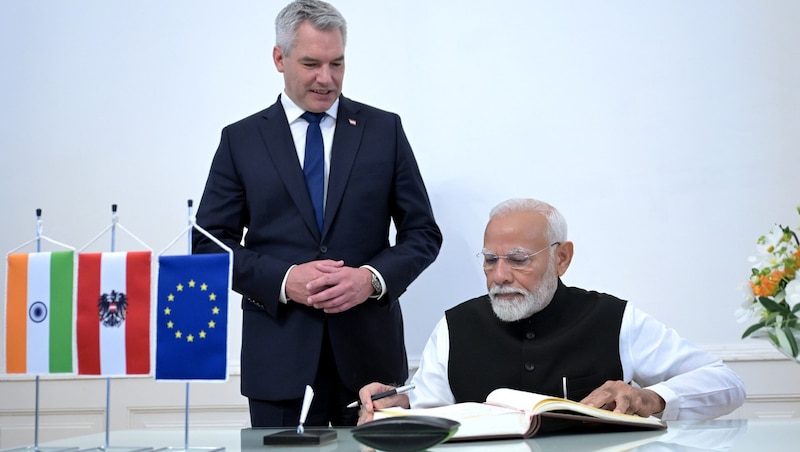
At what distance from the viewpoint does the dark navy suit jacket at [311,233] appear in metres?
3.37

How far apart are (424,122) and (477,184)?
0.38 metres

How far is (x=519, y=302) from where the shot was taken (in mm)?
3223

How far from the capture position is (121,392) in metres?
4.90

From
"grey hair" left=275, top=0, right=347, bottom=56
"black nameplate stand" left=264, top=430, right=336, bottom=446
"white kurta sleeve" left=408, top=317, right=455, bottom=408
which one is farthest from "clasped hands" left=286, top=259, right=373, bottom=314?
"black nameplate stand" left=264, top=430, right=336, bottom=446

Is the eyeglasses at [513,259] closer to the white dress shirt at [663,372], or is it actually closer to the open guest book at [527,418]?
the white dress shirt at [663,372]

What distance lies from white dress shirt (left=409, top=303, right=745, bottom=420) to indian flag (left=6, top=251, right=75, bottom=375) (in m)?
1.25

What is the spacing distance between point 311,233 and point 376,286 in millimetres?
299

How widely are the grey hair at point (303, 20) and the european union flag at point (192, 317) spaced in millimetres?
1543

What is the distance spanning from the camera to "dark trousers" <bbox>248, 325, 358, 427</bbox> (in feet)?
11.1

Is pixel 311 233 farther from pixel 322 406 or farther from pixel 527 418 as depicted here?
pixel 527 418

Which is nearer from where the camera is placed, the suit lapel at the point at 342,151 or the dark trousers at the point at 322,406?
the dark trousers at the point at 322,406

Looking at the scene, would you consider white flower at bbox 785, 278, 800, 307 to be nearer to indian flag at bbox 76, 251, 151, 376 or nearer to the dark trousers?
indian flag at bbox 76, 251, 151, 376

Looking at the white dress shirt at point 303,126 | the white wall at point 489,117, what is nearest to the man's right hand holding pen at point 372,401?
the white dress shirt at point 303,126

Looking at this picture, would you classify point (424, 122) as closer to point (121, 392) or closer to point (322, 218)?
point (322, 218)
